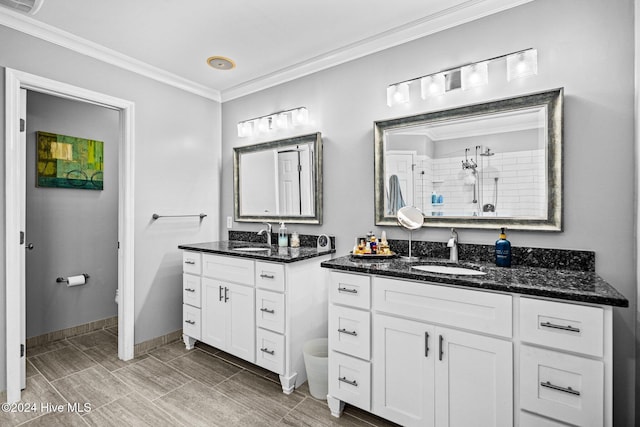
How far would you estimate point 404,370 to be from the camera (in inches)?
64.3

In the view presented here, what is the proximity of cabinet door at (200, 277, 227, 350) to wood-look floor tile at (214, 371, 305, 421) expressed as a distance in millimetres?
306

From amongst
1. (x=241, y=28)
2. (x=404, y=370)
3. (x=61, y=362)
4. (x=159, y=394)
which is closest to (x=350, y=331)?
(x=404, y=370)

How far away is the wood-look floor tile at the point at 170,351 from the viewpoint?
8.73 feet

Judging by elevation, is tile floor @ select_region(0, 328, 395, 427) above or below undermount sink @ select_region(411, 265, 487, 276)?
below

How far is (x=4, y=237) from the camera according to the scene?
6.59ft

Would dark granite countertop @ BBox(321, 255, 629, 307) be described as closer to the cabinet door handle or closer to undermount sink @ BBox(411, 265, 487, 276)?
undermount sink @ BBox(411, 265, 487, 276)

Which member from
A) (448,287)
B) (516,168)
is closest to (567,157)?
(516,168)

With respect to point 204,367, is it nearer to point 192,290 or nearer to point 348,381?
point 192,290

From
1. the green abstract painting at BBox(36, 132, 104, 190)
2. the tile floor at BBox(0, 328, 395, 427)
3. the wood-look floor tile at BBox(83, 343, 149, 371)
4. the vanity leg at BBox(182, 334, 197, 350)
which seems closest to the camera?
the tile floor at BBox(0, 328, 395, 427)

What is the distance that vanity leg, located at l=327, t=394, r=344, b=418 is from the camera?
187cm

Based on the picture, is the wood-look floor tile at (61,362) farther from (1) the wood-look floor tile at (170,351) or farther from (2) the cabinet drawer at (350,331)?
(2) the cabinet drawer at (350,331)

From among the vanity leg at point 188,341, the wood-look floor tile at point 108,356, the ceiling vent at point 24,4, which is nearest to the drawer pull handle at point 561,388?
the vanity leg at point 188,341

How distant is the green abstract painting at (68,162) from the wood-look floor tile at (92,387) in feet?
5.64

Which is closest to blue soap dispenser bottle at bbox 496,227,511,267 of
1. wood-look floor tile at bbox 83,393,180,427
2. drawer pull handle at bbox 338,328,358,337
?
drawer pull handle at bbox 338,328,358,337
